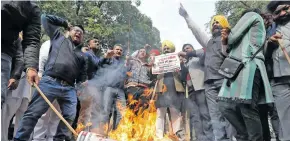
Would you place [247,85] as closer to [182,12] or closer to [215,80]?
[215,80]

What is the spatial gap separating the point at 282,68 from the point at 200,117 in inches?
94.8

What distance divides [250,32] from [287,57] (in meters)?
0.47

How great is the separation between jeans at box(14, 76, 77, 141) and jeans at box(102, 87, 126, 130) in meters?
1.40

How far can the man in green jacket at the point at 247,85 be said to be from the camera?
320 centimetres

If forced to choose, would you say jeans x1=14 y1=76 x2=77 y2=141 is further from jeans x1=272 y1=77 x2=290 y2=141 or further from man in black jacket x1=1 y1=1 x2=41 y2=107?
jeans x1=272 y1=77 x2=290 y2=141

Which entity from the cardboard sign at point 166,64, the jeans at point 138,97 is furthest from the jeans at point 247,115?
the jeans at point 138,97

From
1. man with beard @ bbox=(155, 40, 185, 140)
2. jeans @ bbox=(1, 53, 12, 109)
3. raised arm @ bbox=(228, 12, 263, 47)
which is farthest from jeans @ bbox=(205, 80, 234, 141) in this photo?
jeans @ bbox=(1, 53, 12, 109)

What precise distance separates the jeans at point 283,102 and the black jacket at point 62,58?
2497 millimetres

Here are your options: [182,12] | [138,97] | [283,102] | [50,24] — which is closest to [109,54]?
[138,97]

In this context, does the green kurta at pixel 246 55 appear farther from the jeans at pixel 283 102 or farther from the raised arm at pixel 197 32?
the raised arm at pixel 197 32

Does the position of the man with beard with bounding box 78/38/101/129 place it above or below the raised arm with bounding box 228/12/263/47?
below

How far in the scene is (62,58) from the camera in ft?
14.2

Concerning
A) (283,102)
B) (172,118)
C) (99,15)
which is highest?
(99,15)

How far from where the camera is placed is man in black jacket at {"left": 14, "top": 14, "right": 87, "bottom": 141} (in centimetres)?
385
